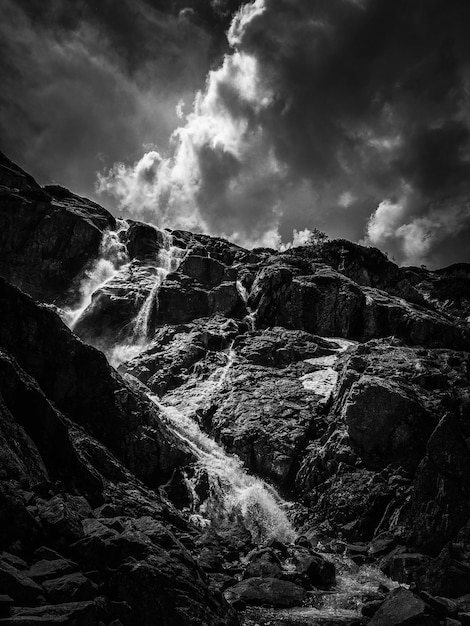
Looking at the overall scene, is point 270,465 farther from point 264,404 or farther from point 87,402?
point 87,402

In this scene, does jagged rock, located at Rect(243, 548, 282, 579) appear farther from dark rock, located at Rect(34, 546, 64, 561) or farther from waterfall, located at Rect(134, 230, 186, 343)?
waterfall, located at Rect(134, 230, 186, 343)

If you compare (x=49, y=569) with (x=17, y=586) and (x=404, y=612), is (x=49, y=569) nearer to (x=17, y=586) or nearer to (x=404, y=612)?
(x=17, y=586)

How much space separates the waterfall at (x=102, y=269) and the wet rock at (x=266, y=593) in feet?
201

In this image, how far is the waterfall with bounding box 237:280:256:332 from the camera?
7212cm

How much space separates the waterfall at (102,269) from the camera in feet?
257

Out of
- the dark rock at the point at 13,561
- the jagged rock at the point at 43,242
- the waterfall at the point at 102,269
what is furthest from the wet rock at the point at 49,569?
the jagged rock at the point at 43,242

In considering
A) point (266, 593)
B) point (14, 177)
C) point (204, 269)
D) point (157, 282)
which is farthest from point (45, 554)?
point (14, 177)

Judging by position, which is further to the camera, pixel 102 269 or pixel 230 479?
pixel 102 269

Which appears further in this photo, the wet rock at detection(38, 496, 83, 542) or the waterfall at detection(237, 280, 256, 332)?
the waterfall at detection(237, 280, 256, 332)

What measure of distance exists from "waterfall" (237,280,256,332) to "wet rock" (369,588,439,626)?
5326 centimetres

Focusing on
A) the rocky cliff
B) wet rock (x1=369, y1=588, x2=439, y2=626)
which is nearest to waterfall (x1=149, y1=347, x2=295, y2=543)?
the rocky cliff

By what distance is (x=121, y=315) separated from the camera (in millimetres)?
75938

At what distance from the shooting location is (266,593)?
812 inches

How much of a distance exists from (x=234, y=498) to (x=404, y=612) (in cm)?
2331
